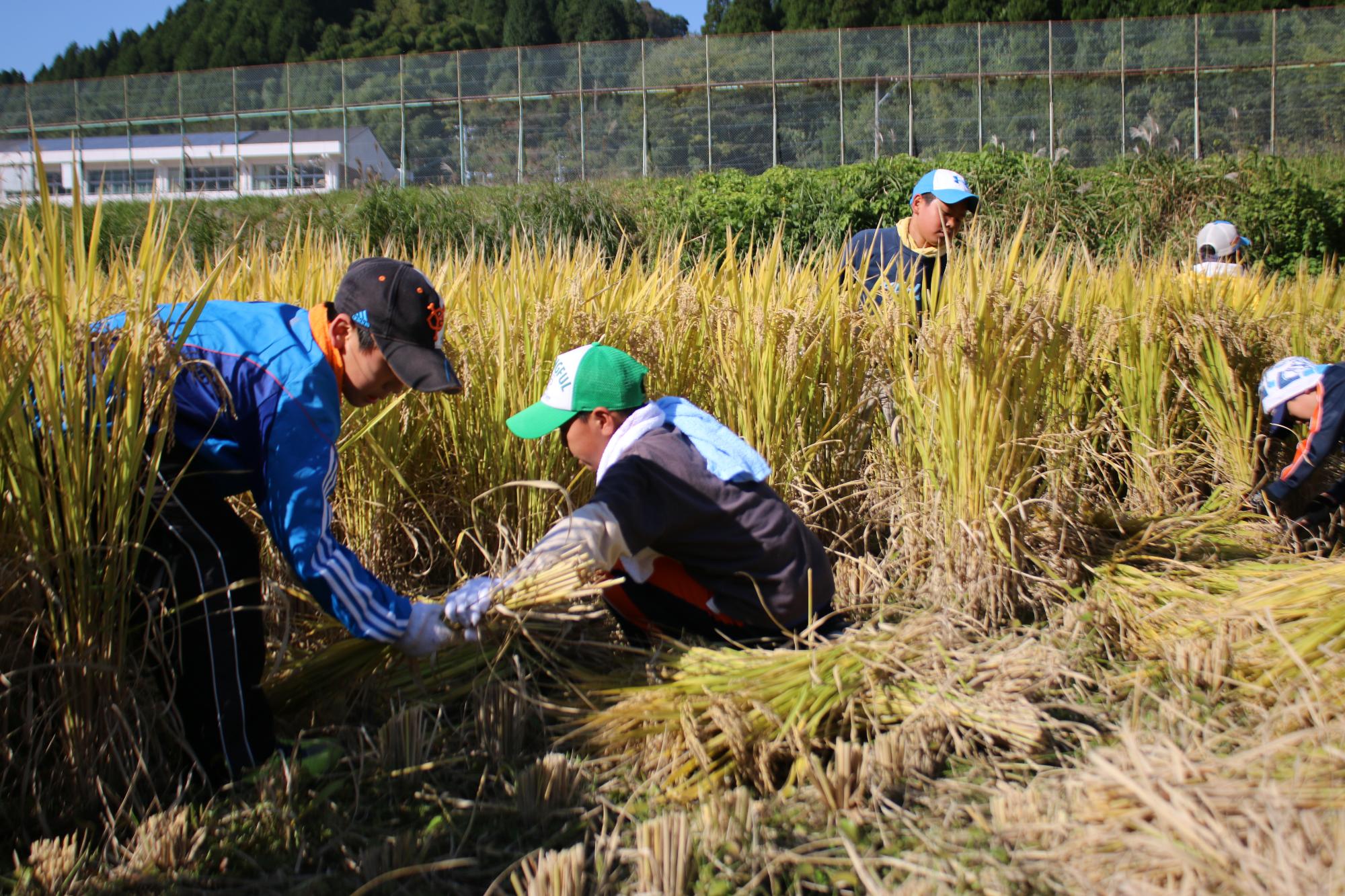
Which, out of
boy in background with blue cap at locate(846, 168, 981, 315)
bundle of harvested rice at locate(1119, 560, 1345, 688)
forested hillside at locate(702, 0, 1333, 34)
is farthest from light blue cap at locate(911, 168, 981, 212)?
forested hillside at locate(702, 0, 1333, 34)

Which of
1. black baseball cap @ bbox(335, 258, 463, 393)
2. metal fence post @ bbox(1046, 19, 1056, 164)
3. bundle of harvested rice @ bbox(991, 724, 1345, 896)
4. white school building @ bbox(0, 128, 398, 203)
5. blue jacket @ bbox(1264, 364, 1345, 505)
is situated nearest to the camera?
bundle of harvested rice @ bbox(991, 724, 1345, 896)

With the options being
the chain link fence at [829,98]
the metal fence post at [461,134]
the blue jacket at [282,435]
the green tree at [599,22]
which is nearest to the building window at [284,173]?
the chain link fence at [829,98]

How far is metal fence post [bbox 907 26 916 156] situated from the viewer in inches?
666

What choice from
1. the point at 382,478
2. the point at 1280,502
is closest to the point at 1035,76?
the point at 1280,502

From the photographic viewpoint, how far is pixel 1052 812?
5.66 feet

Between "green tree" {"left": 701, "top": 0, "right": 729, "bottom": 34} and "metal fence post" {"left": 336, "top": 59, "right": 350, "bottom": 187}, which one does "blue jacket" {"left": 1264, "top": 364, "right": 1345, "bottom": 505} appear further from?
"green tree" {"left": 701, "top": 0, "right": 729, "bottom": 34}

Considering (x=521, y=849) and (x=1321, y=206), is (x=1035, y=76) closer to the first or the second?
(x=1321, y=206)

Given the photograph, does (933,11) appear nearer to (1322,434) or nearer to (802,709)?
(1322,434)

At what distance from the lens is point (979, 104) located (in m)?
17.0

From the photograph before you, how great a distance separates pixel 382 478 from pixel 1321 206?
38.9 ft

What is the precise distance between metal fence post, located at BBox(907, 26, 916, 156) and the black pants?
648 inches

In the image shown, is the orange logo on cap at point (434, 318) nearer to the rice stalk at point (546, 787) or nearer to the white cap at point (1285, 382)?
the rice stalk at point (546, 787)

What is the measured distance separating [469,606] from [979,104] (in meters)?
17.2

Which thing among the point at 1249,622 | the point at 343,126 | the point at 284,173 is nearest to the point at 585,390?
the point at 1249,622
